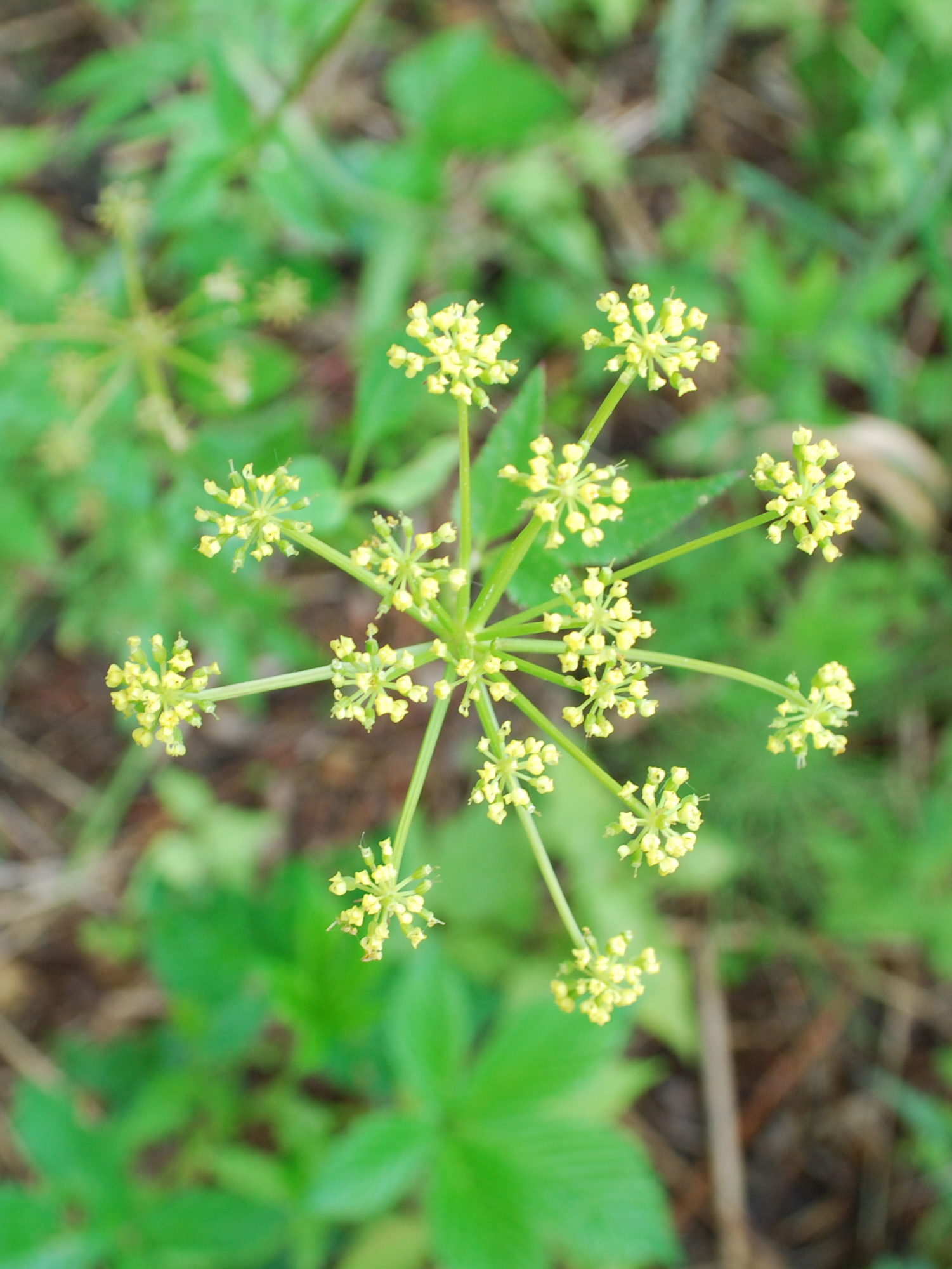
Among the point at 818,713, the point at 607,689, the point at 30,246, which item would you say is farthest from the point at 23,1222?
the point at 30,246

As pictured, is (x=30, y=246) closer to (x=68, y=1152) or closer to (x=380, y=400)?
(x=380, y=400)

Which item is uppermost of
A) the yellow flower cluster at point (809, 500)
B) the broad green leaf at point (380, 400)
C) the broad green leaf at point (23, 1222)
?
the broad green leaf at point (380, 400)

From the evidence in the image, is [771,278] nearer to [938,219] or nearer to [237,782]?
[938,219]

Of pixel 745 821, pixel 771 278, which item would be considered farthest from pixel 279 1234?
pixel 771 278

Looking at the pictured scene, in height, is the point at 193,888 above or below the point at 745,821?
below

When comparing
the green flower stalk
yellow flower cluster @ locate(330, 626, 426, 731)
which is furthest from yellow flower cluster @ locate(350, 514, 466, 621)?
yellow flower cluster @ locate(330, 626, 426, 731)

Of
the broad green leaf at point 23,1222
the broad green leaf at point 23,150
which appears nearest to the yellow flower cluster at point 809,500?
the broad green leaf at point 23,1222

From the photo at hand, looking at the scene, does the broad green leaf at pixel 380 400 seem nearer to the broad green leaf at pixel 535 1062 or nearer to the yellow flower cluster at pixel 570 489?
the yellow flower cluster at pixel 570 489
